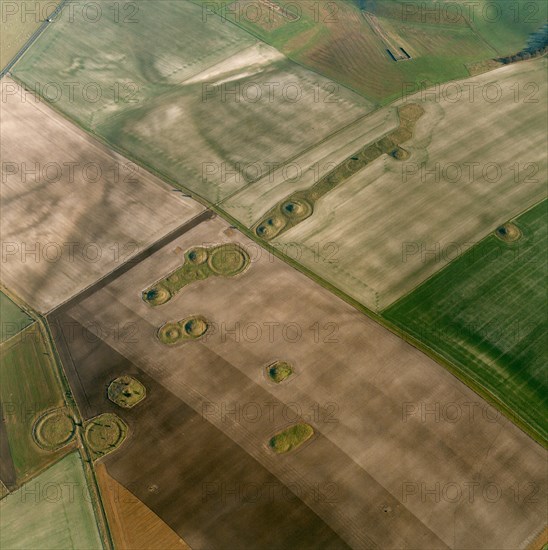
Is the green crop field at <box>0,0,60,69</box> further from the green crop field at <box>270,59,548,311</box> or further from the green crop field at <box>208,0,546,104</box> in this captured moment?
the green crop field at <box>270,59,548,311</box>

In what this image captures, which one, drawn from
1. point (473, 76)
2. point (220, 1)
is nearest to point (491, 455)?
point (473, 76)

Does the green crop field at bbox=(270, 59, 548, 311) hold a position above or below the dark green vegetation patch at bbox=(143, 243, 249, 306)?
below

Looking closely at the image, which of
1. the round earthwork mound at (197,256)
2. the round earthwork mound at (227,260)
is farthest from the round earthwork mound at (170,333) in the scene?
the round earthwork mound at (197,256)

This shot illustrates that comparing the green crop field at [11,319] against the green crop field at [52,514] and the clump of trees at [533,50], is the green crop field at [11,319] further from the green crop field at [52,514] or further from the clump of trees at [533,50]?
the clump of trees at [533,50]

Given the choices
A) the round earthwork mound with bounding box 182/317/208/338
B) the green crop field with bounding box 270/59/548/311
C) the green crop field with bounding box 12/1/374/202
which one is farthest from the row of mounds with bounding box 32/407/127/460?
the green crop field with bounding box 12/1/374/202

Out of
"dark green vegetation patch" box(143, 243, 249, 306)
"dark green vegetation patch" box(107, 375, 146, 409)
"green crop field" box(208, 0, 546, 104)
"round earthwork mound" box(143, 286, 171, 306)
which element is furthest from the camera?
"green crop field" box(208, 0, 546, 104)

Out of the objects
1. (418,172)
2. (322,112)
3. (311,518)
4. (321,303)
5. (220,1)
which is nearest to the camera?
(311,518)

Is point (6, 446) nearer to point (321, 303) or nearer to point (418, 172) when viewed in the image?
point (321, 303)
